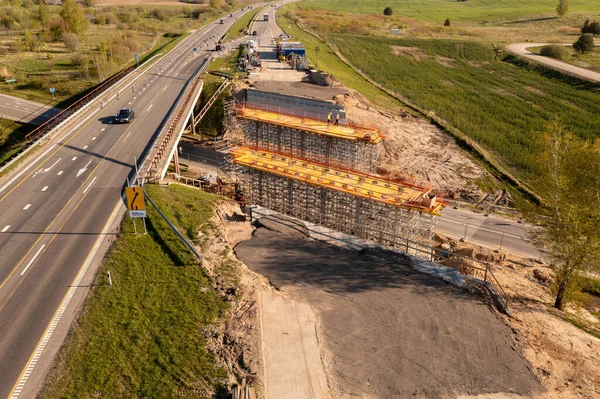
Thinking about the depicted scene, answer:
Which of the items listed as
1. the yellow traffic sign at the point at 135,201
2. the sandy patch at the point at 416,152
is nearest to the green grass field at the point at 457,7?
the sandy patch at the point at 416,152

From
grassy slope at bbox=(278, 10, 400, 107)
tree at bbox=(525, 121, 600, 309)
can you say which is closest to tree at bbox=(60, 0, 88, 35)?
grassy slope at bbox=(278, 10, 400, 107)

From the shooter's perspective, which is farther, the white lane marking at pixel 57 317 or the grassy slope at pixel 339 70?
the grassy slope at pixel 339 70

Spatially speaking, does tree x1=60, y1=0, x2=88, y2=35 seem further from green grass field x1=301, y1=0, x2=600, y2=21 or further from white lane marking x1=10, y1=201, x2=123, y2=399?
white lane marking x1=10, y1=201, x2=123, y2=399

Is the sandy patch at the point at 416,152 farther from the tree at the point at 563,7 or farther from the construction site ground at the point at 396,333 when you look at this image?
the tree at the point at 563,7

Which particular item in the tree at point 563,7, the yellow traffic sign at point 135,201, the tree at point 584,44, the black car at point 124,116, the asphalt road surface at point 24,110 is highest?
the tree at point 563,7

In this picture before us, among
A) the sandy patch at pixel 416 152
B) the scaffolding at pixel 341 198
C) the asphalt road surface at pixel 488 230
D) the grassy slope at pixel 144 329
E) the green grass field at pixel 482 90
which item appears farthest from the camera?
the green grass field at pixel 482 90

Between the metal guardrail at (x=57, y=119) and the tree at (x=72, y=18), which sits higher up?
the tree at (x=72, y=18)
